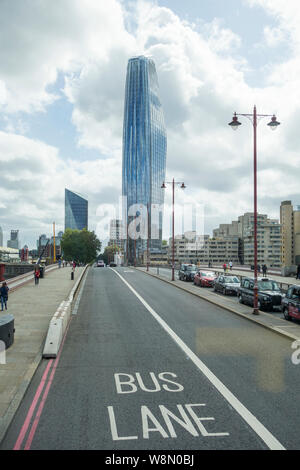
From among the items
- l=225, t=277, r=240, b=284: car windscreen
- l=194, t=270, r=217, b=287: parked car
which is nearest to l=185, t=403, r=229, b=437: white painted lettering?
l=225, t=277, r=240, b=284: car windscreen

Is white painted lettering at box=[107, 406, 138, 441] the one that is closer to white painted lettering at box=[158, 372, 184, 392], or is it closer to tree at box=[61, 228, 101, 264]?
white painted lettering at box=[158, 372, 184, 392]

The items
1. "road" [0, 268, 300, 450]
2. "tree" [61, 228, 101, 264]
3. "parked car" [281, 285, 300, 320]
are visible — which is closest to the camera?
"road" [0, 268, 300, 450]

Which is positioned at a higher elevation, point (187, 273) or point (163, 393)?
point (187, 273)

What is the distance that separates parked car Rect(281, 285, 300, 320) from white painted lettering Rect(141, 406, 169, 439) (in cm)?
1143

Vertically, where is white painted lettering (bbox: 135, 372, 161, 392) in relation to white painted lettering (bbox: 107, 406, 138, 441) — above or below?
below

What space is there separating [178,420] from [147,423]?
61cm

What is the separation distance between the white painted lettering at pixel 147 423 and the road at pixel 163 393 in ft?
0.06

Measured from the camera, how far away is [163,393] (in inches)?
319

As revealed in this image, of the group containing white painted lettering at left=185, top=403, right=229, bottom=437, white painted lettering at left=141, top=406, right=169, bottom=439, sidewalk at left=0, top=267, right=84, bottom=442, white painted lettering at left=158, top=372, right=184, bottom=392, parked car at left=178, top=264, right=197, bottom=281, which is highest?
parked car at left=178, top=264, right=197, bottom=281

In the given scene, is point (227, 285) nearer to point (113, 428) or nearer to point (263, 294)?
point (263, 294)

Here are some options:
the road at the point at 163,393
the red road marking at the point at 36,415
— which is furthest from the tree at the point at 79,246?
the red road marking at the point at 36,415

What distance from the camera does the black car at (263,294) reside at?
2034 cm

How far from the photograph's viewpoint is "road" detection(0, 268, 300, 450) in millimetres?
6152

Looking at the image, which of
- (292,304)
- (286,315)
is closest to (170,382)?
(292,304)
